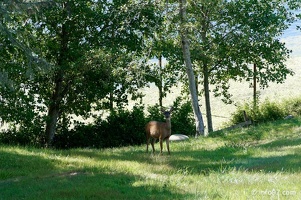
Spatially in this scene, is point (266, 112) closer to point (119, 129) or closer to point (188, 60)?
point (188, 60)

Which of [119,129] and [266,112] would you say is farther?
[266,112]

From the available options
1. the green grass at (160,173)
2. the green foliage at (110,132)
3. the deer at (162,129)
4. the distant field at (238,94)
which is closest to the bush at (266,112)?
the green foliage at (110,132)

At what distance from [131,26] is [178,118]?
7.13m

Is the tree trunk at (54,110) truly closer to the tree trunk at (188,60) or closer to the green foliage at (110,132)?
the green foliage at (110,132)

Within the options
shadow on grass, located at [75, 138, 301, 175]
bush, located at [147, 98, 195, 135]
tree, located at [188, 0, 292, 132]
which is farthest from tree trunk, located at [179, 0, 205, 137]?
shadow on grass, located at [75, 138, 301, 175]

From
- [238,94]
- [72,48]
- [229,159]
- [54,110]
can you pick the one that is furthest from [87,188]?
[238,94]

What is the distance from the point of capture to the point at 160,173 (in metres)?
11.3

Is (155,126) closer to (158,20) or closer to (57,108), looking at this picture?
(158,20)

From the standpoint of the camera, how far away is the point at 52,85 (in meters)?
25.1

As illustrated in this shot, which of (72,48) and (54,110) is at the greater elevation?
(72,48)

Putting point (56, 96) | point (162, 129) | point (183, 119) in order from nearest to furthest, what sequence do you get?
point (162, 129)
point (56, 96)
point (183, 119)

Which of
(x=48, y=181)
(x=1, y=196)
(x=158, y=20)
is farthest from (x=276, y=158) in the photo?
(x=158, y=20)

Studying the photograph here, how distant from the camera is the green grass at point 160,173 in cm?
845

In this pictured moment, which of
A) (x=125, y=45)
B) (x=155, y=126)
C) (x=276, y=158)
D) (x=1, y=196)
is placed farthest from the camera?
(x=125, y=45)
